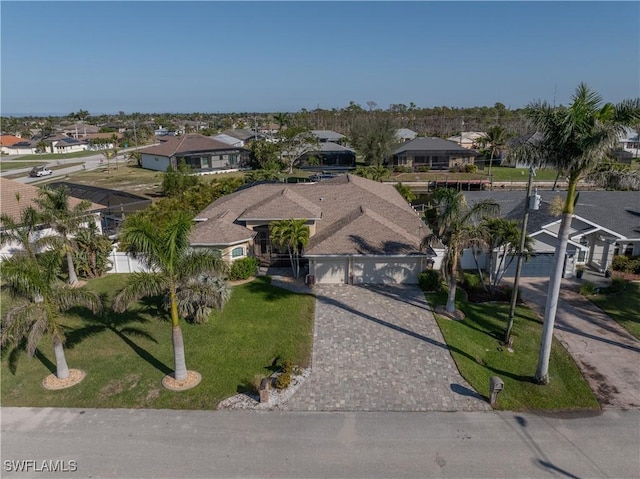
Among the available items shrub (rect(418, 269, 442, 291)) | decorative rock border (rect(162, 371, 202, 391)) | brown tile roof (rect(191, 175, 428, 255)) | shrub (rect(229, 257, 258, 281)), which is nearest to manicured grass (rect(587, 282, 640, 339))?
shrub (rect(418, 269, 442, 291))

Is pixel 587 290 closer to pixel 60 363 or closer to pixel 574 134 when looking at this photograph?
pixel 574 134

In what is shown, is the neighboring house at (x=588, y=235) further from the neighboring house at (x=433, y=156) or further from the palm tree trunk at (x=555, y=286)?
the neighboring house at (x=433, y=156)

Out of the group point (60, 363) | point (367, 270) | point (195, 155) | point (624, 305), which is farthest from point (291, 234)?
point (195, 155)

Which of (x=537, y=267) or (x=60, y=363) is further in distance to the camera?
(x=537, y=267)

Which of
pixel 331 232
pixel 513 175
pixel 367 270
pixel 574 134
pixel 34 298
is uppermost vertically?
pixel 574 134

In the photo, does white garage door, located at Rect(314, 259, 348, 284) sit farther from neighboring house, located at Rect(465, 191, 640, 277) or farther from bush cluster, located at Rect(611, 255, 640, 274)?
bush cluster, located at Rect(611, 255, 640, 274)

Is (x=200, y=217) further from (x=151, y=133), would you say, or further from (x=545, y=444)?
(x=151, y=133)
